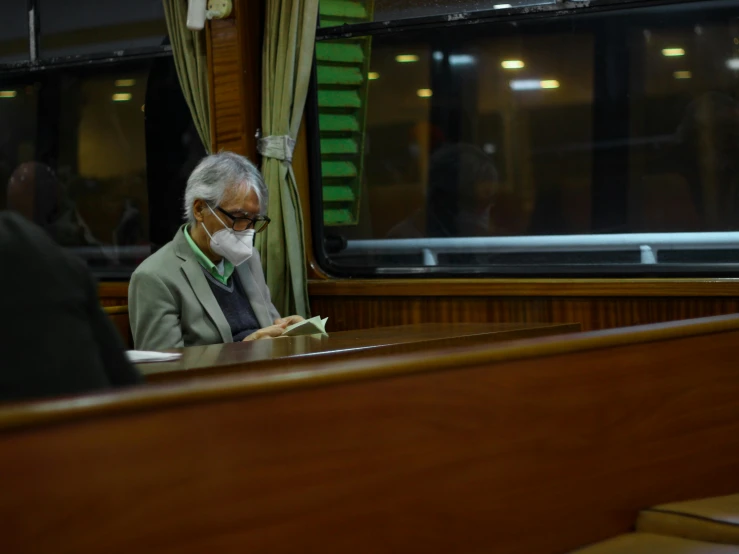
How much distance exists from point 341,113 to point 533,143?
91 cm

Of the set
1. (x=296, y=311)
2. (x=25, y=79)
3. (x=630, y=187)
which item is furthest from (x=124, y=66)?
(x=630, y=187)

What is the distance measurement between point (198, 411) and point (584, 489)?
877 mm

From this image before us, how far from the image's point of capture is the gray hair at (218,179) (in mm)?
3564

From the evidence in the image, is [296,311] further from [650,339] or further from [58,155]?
[650,339]

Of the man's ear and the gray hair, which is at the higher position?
the gray hair

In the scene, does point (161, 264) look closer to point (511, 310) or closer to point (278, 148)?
point (278, 148)

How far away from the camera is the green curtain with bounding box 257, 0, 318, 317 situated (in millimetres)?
4398

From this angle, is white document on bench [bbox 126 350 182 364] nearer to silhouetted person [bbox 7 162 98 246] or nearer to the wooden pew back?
the wooden pew back

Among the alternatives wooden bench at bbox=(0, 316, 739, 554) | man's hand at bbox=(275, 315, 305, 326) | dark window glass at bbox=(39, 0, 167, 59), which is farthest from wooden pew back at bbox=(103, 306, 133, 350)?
wooden bench at bbox=(0, 316, 739, 554)

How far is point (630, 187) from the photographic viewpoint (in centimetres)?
422

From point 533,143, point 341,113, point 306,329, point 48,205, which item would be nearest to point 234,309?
point 306,329

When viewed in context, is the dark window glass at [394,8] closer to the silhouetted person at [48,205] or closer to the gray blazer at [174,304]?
the gray blazer at [174,304]

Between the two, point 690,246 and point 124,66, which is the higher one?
point 124,66

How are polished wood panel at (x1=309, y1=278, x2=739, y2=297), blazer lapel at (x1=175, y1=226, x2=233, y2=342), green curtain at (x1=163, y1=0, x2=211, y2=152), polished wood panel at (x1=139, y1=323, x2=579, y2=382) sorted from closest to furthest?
polished wood panel at (x1=139, y1=323, x2=579, y2=382), blazer lapel at (x1=175, y1=226, x2=233, y2=342), polished wood panel at (x1=309, y1=278, x2=739, y2=297), green curtain at (x1=163, y1=0, x2=211, y2=152)
